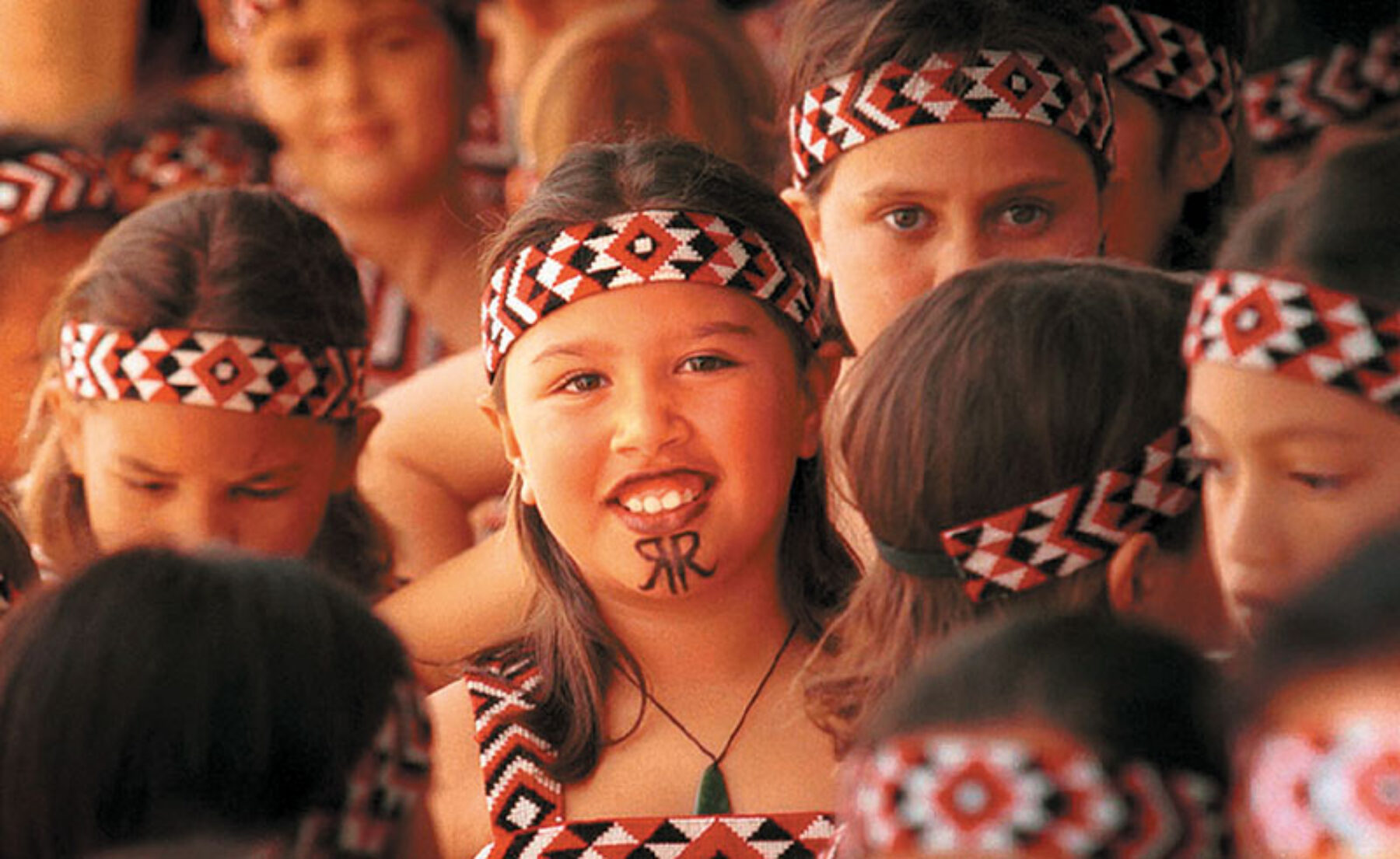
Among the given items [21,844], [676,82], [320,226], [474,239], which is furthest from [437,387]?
[21,844]

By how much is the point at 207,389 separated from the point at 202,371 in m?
0.03

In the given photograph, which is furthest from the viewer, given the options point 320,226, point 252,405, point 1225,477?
point 320,226

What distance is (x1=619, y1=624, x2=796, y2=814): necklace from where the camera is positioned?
8.98 feet

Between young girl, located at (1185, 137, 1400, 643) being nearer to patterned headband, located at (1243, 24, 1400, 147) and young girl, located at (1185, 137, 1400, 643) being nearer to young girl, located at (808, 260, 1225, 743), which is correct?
young girl, located at (808, 260, 1225, 743)

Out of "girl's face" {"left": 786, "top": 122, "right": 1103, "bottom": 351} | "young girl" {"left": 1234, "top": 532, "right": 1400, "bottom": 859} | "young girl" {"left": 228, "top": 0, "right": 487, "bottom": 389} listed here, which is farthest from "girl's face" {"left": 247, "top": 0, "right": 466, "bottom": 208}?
"young girl" {"left": 1234, "top": 532, "right": 1400, "bottom": 859}

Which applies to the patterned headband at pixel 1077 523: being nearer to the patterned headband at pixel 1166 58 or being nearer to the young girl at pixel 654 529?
the young girl at pixel 654 529

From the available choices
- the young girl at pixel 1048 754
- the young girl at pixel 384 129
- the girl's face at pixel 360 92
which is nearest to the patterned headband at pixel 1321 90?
the young girl at pixel 384 129

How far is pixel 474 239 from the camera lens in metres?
5.00

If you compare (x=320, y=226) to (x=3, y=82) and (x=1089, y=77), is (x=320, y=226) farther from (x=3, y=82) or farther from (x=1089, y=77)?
(x=3, y=82)

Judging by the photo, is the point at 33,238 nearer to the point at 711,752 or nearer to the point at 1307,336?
the point at 711,752

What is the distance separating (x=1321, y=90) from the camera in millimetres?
3812

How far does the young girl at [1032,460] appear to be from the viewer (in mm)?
2342

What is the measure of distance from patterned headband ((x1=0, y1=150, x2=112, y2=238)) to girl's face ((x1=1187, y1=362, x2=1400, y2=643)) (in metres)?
2.56

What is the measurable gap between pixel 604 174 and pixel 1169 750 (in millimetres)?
1379
